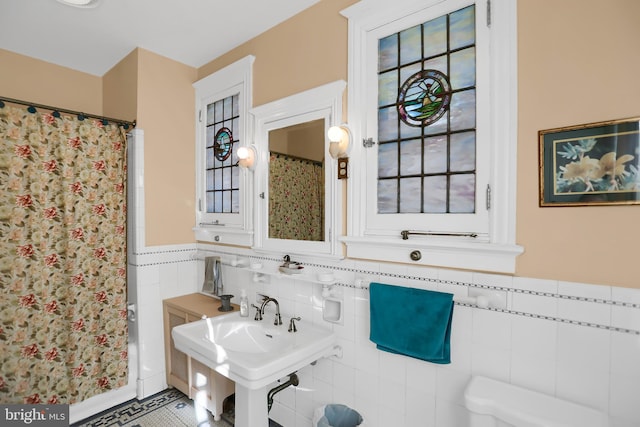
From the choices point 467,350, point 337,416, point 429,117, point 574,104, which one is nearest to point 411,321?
point 467,350

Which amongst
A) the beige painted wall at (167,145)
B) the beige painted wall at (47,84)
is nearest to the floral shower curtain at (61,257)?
the beige painted wall at (167,145)

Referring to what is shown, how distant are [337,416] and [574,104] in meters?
1.90

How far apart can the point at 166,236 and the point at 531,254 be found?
8.55ft

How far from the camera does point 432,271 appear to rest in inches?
61.4

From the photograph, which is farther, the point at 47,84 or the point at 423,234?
the point at 47,84

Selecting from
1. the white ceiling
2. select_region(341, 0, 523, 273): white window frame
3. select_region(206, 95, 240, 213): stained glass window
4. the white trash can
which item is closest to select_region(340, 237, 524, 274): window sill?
select_region(341, 0, 523, 273): white window frame

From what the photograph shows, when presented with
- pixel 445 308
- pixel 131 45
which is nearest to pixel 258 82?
pixel 131 45

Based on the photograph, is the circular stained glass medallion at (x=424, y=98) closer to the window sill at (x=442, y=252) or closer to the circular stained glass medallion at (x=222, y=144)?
the window sill at (x=442, y=252)

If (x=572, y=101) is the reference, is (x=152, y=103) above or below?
above

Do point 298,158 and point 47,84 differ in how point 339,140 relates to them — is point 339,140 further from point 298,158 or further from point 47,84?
point 47,84

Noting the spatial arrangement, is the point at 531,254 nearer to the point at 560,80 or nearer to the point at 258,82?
the point at 560,80

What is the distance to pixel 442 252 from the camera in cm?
152
